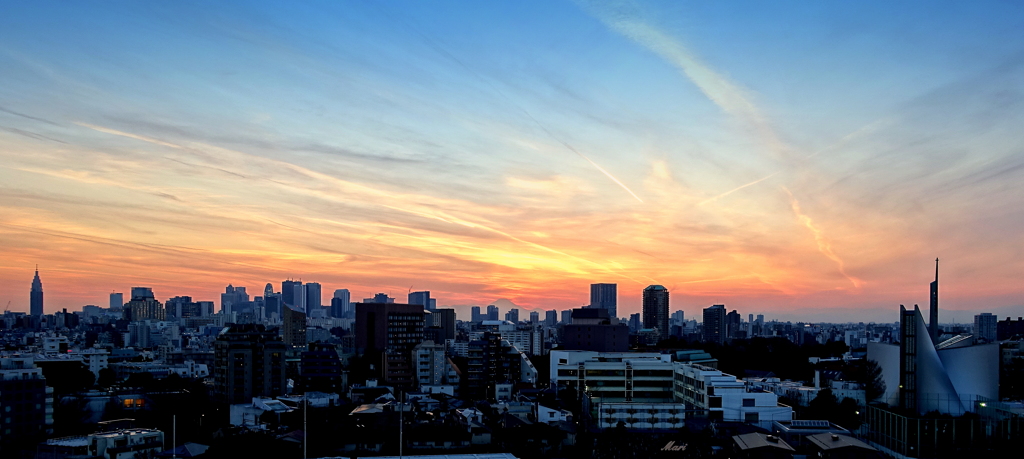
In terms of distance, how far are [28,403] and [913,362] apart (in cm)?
2018

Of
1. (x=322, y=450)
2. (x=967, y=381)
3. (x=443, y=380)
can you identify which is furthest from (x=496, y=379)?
(x=967, y=381)

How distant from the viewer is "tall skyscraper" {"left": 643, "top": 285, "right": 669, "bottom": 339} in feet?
256

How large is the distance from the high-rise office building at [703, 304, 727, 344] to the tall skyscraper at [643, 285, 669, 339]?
19.2ft

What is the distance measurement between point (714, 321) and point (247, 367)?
65.5 m

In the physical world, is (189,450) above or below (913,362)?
below

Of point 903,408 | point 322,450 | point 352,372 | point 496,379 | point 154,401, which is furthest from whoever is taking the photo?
point 352,372

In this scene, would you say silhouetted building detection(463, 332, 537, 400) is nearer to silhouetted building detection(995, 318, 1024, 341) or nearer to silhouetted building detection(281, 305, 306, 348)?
silhouetted building detection(281, 305, 306, 348)

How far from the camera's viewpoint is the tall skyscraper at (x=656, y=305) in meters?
78.1

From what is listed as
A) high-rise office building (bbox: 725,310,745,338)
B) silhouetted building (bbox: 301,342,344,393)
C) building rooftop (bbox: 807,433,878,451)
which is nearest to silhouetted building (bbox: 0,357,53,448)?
silhouetted building (bbox: 301,342,344,393)

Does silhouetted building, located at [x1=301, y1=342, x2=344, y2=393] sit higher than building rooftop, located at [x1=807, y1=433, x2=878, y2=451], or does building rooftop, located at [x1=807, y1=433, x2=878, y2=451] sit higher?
building rooftop, located at [x1=807, y1=433, x2=878, y2=451]

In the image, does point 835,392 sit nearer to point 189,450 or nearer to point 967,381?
point 967,381

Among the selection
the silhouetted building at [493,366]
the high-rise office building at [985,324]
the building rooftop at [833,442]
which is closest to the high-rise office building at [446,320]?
the silhouetted building at [493,366]

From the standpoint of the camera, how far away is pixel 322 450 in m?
15.6

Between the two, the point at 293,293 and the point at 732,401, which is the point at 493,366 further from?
the point at 293,293
